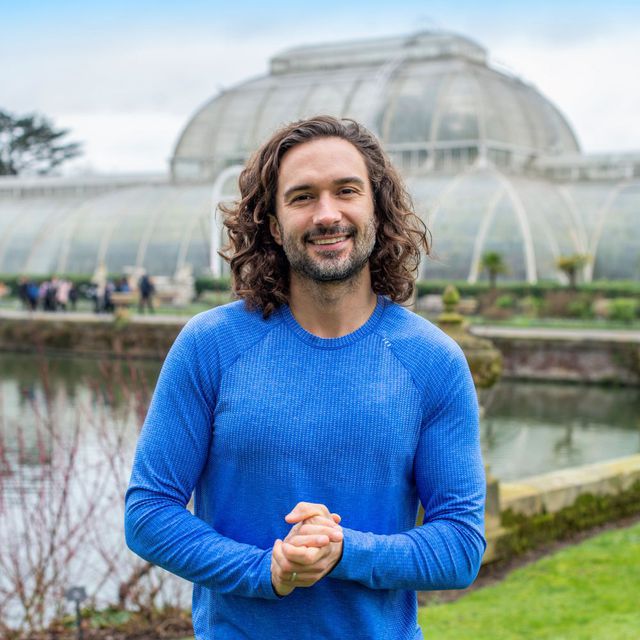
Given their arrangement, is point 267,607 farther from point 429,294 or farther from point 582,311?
point 429,294

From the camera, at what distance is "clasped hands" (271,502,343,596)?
193 cm

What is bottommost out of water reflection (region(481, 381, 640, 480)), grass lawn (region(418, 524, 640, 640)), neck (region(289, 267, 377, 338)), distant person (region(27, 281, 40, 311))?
water reflection (region(481, 381, 640, 480))

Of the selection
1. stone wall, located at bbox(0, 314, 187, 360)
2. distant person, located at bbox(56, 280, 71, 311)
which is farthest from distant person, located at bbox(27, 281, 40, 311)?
stone wall, located at bbox(0, 314, 187, 360)

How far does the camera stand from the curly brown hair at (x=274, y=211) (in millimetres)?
2277

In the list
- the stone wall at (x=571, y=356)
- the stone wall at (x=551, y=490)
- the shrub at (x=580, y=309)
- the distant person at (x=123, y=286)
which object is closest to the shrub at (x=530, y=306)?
the shrub at (x=580, y=309)

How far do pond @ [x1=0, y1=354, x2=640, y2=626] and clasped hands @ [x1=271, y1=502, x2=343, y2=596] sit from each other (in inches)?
144

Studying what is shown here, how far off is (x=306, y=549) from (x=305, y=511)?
0.25 ft

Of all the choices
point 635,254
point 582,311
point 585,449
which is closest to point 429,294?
point 582,311

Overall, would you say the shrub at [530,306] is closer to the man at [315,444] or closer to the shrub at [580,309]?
the shrub at [580,309]

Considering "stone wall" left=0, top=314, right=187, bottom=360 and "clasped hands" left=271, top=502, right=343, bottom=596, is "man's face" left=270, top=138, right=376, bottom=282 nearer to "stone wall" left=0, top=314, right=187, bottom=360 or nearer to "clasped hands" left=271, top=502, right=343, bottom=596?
"clasped hands" left=271, top=502, right=343, bottom=596

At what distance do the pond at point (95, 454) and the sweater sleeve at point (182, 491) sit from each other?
3.43m

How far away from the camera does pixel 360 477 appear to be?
2105 mm

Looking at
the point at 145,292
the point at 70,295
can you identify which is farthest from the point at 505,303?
the point at 70,295

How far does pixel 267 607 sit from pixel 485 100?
42.9 metres
